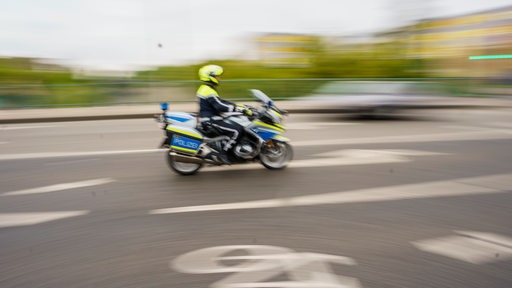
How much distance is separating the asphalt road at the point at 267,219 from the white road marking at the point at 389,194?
0.06 ft

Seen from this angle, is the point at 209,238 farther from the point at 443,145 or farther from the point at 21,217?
the point at 443,145

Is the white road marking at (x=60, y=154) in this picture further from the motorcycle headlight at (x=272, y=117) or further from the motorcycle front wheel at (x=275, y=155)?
the motorcycle headlight at (x=272, y=117)

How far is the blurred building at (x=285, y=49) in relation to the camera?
23.2 meters

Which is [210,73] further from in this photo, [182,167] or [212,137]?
[182,167]

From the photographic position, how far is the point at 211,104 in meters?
7.11

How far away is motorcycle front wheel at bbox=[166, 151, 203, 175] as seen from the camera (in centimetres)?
749

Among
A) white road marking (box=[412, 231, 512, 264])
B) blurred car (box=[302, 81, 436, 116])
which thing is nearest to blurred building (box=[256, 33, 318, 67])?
blurred car (box=[302, 81, 436, 116])

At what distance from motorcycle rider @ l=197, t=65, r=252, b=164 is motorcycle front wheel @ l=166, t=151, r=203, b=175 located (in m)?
0.50

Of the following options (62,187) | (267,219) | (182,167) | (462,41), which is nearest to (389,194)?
(267,219)

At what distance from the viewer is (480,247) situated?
4.50m

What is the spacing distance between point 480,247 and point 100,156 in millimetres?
7113

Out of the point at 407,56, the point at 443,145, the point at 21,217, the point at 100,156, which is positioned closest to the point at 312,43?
the point at 407,56

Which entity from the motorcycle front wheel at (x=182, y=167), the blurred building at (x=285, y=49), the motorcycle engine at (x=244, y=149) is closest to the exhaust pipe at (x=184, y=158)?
the motorcycle front wheel at (x=182, y=167)

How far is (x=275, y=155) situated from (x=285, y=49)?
1752 cm
